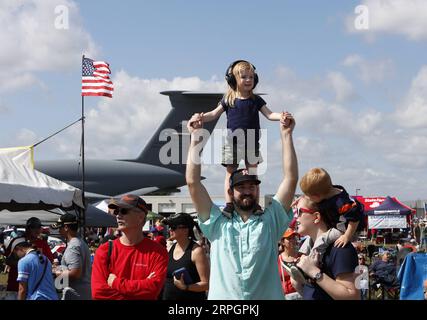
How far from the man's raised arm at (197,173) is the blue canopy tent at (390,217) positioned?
29476mm

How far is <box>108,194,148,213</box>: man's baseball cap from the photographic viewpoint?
4.90m

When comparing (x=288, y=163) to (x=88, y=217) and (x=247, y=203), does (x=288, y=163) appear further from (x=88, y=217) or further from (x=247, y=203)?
(x=88, y=217)

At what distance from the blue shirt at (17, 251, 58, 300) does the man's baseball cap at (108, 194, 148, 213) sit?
217cm

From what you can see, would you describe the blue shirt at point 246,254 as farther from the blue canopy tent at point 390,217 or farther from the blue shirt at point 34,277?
the blue canopy tent at point 390,217

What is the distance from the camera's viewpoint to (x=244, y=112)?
5715 mm

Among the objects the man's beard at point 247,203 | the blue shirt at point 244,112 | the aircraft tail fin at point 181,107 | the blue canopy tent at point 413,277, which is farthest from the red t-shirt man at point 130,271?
the aircraft tail fin at point 181,107

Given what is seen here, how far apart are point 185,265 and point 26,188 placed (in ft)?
23.6

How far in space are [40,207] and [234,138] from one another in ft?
29.6

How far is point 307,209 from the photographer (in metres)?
4.21

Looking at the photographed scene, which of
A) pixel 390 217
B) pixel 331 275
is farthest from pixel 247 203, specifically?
pixel 390 217

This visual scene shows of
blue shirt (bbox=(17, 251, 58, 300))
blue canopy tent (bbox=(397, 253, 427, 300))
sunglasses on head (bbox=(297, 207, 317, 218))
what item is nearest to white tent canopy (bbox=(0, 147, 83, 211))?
blue shirt (bbox=(17, 251, 58, 300))

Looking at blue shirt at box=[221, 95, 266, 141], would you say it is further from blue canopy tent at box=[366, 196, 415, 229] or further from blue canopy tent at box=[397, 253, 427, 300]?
blue canopy tent at box=[366, 196, 415, 229]
